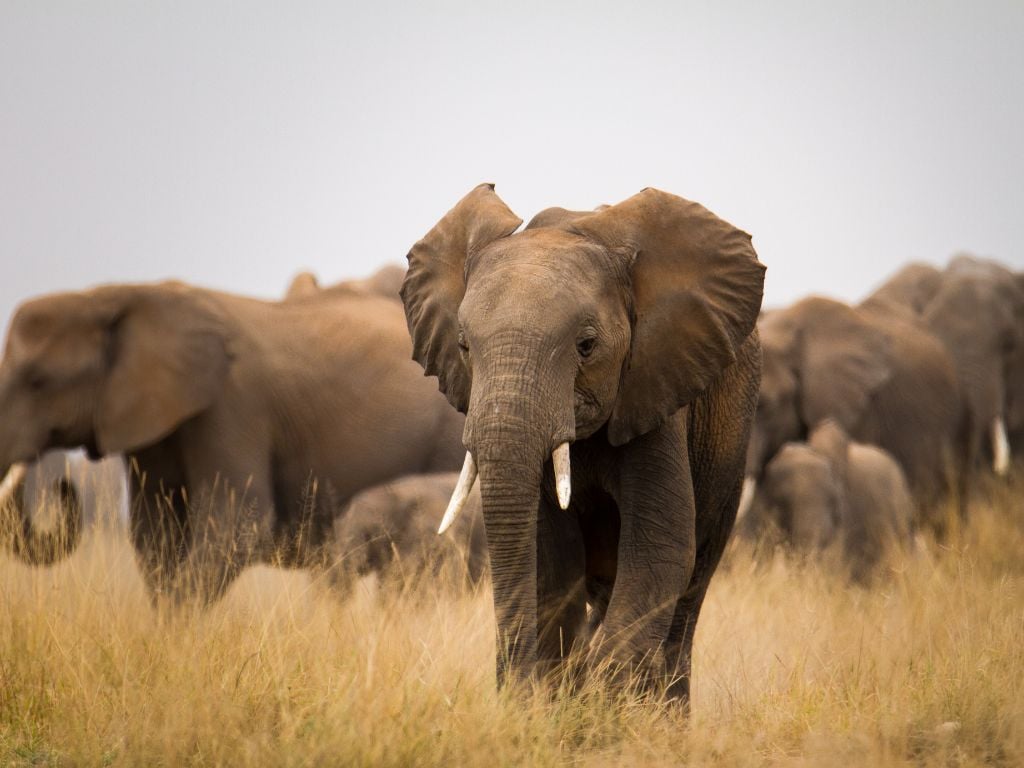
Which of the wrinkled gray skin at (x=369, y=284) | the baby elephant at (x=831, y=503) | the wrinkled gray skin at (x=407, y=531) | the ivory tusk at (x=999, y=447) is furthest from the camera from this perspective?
the ivory tusk at (x=999, y=447)

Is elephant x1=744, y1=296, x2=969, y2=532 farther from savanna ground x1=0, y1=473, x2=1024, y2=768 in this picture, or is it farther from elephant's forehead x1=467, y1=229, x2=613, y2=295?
elephant's forehead x1=467, y1=229, x2=613, y2=295

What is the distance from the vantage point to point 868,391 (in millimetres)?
15109

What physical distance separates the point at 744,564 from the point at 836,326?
4.36 metres

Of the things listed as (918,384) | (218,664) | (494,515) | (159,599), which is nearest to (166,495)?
(159,599)

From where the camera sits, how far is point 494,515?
556 centimetres

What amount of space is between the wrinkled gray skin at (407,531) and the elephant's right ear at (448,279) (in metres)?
3.77

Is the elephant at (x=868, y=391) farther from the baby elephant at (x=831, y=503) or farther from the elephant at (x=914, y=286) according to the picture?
the elephant at (x=914, y=286)

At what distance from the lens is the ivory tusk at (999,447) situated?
59.6 feet

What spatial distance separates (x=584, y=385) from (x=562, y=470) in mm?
389

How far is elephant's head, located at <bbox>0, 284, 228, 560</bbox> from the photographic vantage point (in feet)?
33.7

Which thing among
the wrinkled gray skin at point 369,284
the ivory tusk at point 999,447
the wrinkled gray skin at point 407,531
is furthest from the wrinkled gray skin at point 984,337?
the wrinkled gray skin at point 407,531

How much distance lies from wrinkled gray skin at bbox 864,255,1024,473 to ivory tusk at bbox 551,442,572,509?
13.1 m

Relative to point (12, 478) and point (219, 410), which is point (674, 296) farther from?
point (12, 478)

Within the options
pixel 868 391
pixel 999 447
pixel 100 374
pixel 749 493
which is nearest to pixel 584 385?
pixel 100 374
